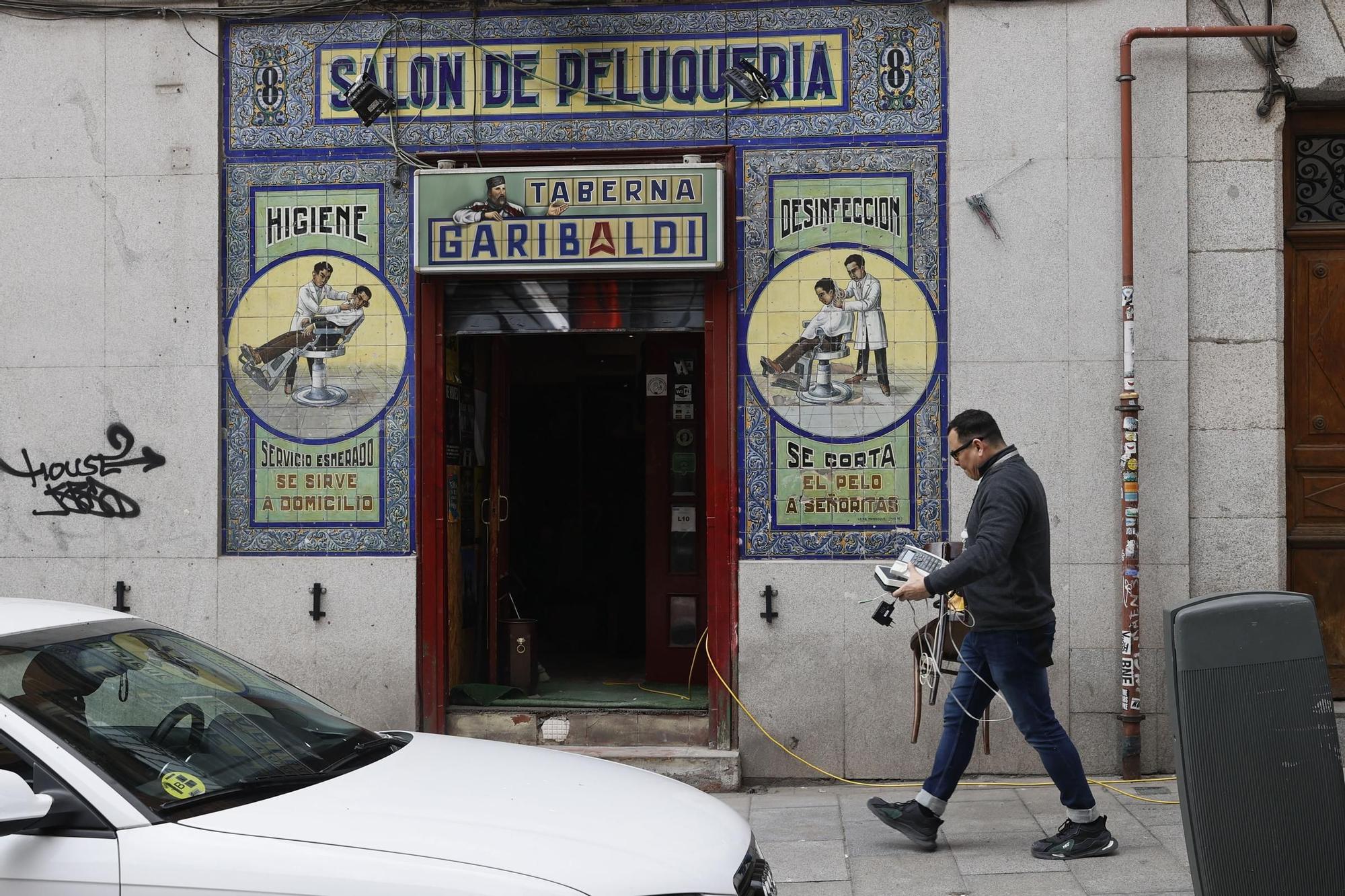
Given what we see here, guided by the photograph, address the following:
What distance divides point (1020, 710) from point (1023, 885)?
28.7 inches

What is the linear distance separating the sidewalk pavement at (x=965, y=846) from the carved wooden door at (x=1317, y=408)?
166 cm

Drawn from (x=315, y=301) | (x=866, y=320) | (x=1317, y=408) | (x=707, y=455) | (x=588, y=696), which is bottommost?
(x=588, y=696)

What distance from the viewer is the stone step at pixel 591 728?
7266 mm

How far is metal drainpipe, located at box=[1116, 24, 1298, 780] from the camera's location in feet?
22.1

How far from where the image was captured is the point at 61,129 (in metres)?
7.45

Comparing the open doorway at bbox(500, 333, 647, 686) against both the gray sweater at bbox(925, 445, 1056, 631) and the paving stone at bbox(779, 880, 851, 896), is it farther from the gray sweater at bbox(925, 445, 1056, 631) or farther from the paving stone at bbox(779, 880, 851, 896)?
the gray sweater at bbox(925, 445, 1056, 631)

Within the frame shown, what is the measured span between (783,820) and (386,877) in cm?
370

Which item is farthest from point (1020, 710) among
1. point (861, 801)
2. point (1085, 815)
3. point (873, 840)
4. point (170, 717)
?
point (170, 717)

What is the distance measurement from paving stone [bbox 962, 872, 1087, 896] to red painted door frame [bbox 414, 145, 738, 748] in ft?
7.07

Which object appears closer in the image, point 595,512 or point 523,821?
point 523,821

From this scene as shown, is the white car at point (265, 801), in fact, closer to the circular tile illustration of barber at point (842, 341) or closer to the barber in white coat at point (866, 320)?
the circular tile illustration of barber at point (842, 341)

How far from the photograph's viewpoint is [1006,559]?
5266mm

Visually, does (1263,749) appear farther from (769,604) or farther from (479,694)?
(479,694)

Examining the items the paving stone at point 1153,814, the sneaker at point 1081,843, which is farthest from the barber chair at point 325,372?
the paving stone at point 1153,814
